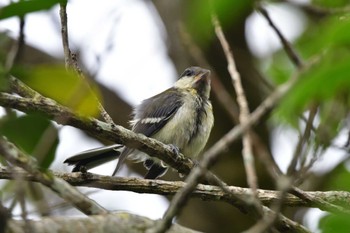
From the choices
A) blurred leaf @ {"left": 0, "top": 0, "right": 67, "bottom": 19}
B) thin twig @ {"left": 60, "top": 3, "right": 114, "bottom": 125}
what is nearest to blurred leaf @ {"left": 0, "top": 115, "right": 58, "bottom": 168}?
blurred leaf @ {"left": 0, "top": 0, "right": 67, "bottom": 19}

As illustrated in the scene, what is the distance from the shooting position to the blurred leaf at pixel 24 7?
1.26 meters

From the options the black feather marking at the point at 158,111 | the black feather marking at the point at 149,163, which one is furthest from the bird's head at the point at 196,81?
the black feather marking at the point at 149,163

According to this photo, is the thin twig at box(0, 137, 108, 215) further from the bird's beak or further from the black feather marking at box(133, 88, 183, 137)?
the bird's beak

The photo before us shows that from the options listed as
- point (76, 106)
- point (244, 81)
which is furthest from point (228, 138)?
point (244, 81)

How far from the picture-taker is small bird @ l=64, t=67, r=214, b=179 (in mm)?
5206

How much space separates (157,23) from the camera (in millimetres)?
6883

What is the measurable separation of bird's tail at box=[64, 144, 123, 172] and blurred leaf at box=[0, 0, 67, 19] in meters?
2.76

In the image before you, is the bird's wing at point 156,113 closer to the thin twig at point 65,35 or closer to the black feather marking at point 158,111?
the black feather marking at point 158,111

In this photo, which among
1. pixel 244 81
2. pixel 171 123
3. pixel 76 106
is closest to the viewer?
pixel 76 106

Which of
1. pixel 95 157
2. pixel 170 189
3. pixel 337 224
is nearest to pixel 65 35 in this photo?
pixel 170 189

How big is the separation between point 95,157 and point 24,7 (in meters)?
3.32

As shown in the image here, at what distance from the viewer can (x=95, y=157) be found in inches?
179

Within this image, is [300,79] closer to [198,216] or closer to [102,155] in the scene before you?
[102,155]

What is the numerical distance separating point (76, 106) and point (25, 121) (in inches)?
6.8
